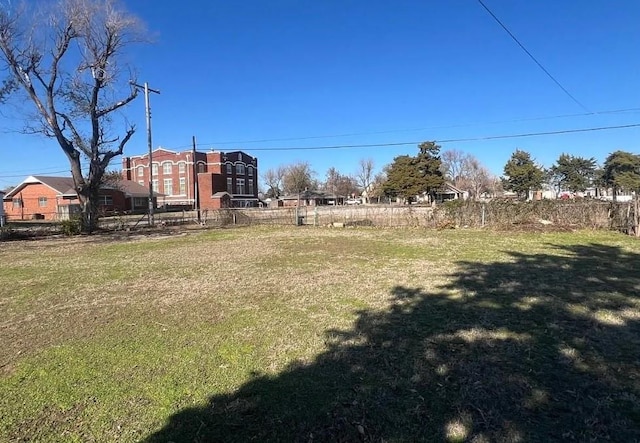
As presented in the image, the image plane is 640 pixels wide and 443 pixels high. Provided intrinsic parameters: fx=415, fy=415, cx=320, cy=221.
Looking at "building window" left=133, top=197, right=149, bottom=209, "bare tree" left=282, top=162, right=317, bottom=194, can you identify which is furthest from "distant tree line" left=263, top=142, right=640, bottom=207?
"building window" left=133, top=197, right=149, bottom=209

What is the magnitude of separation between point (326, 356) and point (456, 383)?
48.0 inches

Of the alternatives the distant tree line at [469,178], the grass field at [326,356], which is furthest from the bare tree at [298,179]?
the grass field at [326,356]

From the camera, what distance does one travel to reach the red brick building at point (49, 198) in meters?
51.8

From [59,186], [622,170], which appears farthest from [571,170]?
[59,186]

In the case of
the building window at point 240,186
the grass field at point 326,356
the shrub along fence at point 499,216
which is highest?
the building window at point 240,186

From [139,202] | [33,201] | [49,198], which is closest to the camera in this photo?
[49,198]

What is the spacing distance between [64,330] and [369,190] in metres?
102

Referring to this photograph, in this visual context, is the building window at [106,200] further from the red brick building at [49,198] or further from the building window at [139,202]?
the building window at [139,202]

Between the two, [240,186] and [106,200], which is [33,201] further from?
[240,186]

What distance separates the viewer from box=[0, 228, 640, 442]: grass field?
279 cm

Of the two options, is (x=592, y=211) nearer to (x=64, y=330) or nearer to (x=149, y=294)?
(x=149, y=294)

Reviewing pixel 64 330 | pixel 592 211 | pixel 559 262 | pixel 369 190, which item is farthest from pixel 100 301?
pixel 369 190

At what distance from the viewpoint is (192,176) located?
74250mm

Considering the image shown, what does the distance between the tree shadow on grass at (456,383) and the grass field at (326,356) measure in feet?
0.05
